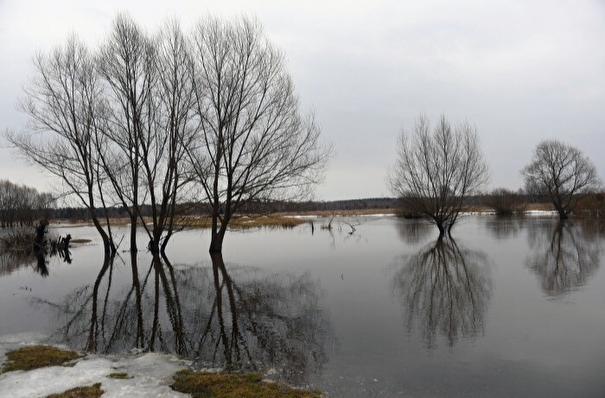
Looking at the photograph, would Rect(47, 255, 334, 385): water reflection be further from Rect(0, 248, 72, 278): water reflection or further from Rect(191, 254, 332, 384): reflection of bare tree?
Rect(0, 248, 72, 278): water reflection

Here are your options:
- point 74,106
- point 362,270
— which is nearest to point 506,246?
point 362,270

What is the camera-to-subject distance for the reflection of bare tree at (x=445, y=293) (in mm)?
8398

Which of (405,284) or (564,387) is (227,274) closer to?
(405,284)

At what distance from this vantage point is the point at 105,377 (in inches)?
238

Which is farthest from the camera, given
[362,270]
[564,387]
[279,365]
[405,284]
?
[362,270]

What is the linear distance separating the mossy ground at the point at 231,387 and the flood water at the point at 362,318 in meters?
0.34

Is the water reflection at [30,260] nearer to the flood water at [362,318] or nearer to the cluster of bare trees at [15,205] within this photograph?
the flood water at [362,318]

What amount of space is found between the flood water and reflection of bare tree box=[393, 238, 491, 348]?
0.19ft

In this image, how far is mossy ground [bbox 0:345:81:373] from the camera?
6678 mm

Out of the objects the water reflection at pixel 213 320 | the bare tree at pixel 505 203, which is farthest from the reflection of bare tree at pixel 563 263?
the bare tree at pixel 505 203

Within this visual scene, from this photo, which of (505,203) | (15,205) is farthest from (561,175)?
(15,205)

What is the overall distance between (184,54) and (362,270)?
14.4m

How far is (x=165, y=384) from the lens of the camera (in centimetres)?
578

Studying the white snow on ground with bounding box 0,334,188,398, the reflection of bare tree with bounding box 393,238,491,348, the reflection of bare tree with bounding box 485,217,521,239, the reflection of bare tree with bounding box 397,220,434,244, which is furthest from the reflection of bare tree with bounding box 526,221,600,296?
the white snow on ground with bounding box 0,334,188,398
